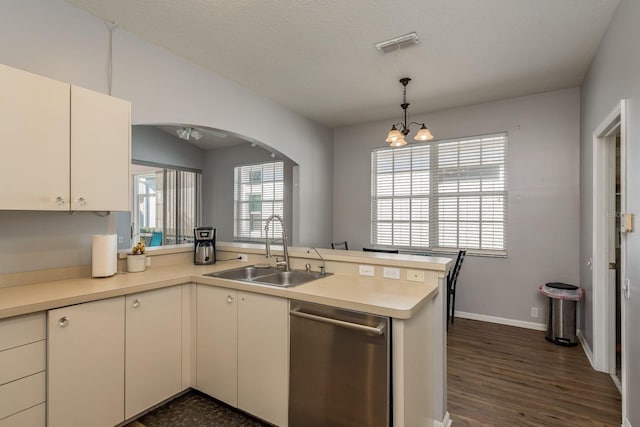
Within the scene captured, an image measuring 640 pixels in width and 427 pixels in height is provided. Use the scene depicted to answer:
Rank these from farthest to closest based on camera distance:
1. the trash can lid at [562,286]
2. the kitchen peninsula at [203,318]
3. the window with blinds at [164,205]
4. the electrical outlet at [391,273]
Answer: the window with blinds at [164,205]
the trash can lid at [562,286]
the electrical outlet at [391,273]
the kitchen peninsula at [203,318]

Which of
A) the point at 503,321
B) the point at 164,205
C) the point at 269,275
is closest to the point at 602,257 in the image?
the point at 503,321

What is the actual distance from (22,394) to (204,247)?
1556 millimetres

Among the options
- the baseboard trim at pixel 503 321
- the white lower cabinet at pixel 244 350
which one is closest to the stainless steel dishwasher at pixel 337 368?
the white lower cabinet at pixel 244 350

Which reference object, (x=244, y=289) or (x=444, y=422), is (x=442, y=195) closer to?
(x=444, y=422)

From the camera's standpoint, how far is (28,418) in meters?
1.62

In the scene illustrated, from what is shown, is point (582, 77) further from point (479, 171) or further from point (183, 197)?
point (183, 197)

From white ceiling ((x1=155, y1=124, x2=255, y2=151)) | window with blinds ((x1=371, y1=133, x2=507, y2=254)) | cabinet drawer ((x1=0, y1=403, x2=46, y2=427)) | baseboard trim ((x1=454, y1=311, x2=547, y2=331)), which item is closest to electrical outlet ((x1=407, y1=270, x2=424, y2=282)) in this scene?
cabinet drawer ((x1=0, y1=403, x2=46, y2=427))

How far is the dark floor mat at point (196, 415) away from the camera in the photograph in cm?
213

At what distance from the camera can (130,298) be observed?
2041 mm

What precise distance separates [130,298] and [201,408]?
982mm

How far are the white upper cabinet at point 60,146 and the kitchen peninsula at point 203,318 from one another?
0.57 metres

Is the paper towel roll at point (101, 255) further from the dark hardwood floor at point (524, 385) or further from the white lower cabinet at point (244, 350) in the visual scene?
the dark hardwood floor at point (524, 385)

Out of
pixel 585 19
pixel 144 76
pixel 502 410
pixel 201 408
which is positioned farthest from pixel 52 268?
pixel 585 19

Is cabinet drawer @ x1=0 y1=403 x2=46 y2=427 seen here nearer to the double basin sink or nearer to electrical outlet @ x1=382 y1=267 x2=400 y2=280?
the double basin sink
